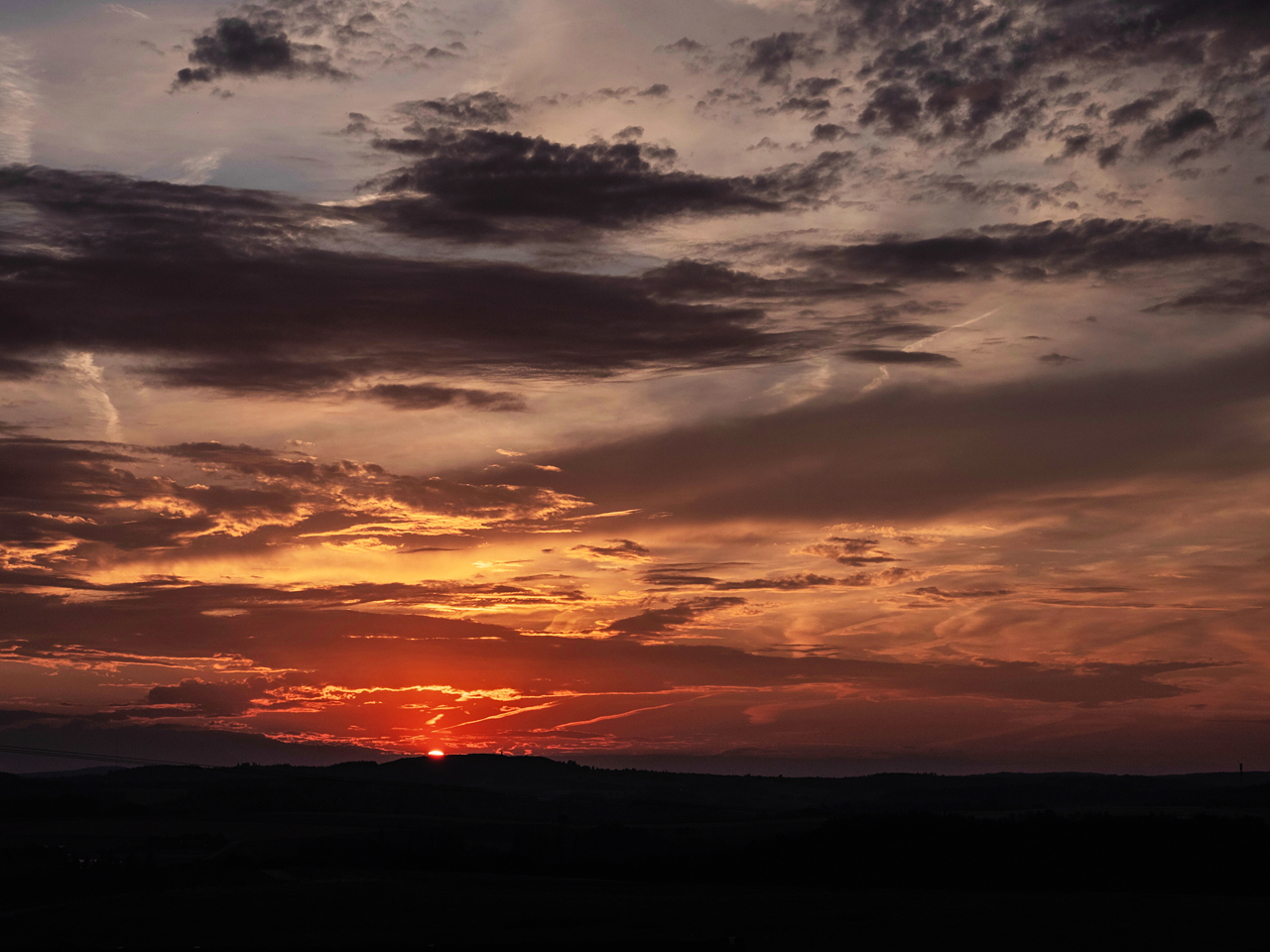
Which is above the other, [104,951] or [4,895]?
[104,951]

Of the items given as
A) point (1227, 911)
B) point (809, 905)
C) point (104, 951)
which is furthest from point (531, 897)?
point (104, 951)

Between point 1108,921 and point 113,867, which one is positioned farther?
point 113,867

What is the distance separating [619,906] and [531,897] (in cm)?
1555

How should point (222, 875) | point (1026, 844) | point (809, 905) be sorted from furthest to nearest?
1. point (222, 875)
2. point (1026, 844)
3. point (809, 905)

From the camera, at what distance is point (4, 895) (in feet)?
460

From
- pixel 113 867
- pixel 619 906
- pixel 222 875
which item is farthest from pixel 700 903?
pixel 113 867

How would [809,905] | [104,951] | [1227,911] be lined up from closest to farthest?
[104,951]
[1227,911]
[809,905]

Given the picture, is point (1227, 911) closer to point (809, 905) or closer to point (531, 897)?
point (809, 905)

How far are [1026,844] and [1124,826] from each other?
42.0ft

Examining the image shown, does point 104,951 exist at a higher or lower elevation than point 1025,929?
higher

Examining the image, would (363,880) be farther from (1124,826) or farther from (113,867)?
(1124,826)

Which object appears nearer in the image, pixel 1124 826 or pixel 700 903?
pixel 700 903

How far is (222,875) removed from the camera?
162m

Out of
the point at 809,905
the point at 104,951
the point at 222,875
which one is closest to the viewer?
the point at 104,951
